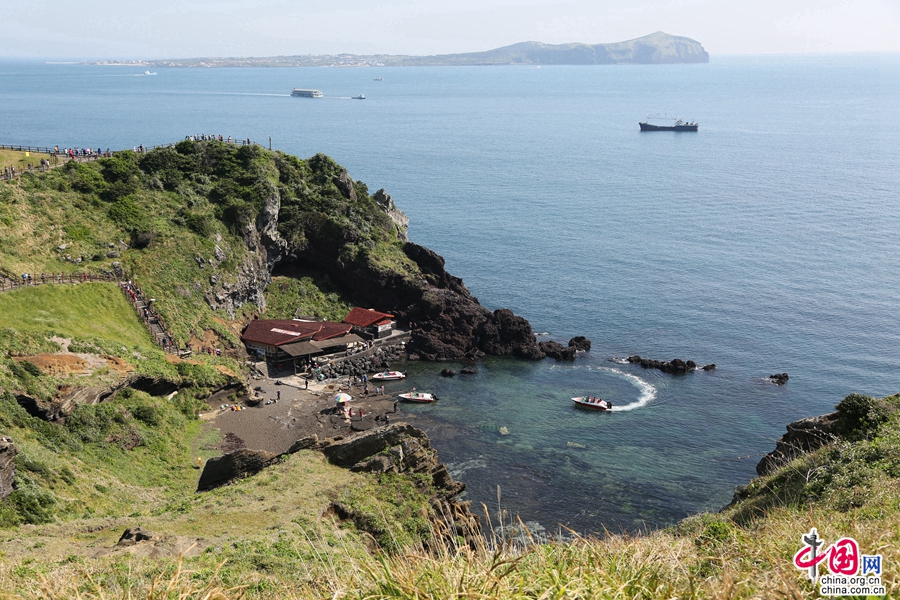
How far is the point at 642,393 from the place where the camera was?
214ft

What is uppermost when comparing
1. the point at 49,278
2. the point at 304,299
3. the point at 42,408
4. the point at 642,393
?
the point at 49,278

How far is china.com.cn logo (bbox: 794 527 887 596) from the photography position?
9625 mm

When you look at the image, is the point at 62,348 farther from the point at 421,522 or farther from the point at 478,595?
the point at 478,595

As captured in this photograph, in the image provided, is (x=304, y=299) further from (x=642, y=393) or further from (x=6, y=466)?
(x=6, y=466)

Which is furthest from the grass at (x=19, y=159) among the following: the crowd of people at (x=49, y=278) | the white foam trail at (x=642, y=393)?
the white foam trail at (x=642, y=393)

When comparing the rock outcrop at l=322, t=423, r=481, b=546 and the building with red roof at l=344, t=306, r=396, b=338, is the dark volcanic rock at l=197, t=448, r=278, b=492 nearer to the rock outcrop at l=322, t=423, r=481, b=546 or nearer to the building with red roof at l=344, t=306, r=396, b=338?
the rock outcrop at l=322, t=423, r=481, b=546

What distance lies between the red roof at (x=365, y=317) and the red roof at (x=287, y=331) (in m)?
1.68

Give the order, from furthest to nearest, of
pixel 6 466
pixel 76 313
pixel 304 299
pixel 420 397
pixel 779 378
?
pixel 304 299
pixel 779 378
pixel 420 397
pixel 76 313
pixel 6 466

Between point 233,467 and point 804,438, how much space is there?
88.2ft


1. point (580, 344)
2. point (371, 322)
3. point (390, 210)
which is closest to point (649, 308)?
point (580, 344)

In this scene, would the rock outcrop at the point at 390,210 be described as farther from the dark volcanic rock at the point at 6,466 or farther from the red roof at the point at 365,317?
the dark volcanic rock at the point at 6,466

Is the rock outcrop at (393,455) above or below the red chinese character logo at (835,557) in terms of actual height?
below

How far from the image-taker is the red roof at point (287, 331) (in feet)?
229

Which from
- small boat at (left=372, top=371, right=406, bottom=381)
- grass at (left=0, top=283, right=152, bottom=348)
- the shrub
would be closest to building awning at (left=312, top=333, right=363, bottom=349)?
small boat at (left=372, top=371, right=406, bottom=381)
